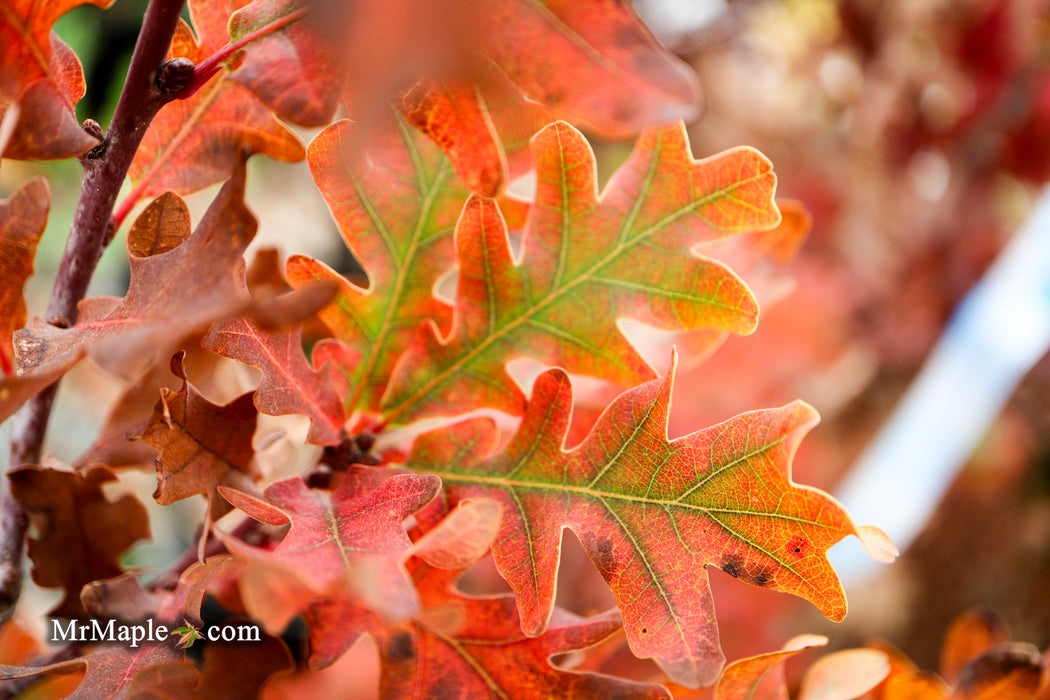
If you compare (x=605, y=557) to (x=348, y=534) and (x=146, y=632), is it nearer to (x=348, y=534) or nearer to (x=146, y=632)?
(x=348, y=534)

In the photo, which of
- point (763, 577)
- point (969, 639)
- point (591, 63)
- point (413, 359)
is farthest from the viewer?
point (969, 639)

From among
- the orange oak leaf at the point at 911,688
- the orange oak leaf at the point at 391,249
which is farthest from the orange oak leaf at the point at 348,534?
the orange oak leaf at the point at 911,688

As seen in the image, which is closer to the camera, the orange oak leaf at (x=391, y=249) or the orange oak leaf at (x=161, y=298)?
the orange oak leaf at (x=161, y=298)

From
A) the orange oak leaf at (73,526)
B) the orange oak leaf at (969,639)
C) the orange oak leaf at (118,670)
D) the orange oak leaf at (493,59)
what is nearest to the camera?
the orange oak leaf at (493,59)

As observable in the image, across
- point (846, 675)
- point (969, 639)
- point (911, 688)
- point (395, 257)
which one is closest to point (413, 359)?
point (395, 257)

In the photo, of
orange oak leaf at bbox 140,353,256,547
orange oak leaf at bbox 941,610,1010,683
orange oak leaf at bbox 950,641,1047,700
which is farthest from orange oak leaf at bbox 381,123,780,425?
orange oak leaf at bbox 941,610,1010,683

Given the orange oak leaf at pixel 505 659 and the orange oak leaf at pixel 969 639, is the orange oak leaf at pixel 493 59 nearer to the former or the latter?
the orange oak leaf at pixel 505 659
